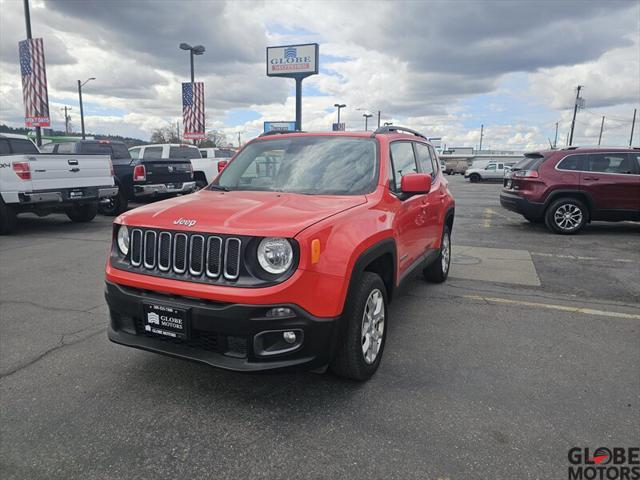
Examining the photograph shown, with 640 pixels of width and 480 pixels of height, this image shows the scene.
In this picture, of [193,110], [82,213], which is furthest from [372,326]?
[193,110]

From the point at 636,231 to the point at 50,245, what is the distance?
1221 cm

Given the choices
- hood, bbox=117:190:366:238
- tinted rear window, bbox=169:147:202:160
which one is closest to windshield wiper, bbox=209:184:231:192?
hood, bbox=117:190:366:238

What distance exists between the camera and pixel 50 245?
8.15 metres

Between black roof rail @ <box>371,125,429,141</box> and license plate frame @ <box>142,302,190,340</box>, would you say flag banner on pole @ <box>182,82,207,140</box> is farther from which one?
license plate frame @ <box>142,302,190,340</box>

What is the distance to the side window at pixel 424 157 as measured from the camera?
514 centimetres

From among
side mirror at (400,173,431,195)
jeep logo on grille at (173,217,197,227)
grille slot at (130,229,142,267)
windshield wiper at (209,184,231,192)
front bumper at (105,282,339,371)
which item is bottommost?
front bumper at (105,282,339,371)

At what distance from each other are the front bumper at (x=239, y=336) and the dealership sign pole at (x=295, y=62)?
31.1 metres

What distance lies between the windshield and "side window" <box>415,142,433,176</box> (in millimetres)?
1323

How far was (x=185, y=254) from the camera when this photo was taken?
278cm

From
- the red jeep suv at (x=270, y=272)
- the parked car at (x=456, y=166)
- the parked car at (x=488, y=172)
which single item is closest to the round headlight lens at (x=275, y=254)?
the red jeep suv at (x=270, y=272)

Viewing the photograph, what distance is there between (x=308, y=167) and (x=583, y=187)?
777 cm

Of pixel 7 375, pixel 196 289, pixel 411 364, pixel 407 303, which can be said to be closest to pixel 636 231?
pixel 407 303

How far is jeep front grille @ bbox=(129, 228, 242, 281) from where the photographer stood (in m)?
2.65

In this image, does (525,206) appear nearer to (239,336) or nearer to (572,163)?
(572,163)
